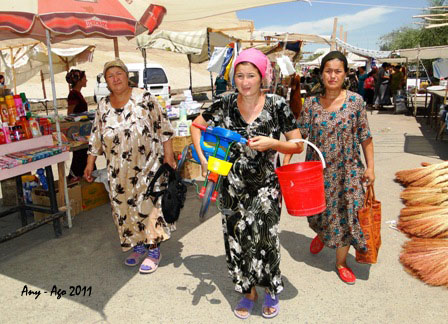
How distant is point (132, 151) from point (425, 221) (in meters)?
2.96

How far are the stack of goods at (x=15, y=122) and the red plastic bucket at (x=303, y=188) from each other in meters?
2.76

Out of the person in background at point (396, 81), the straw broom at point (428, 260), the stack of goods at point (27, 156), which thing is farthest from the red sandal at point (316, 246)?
the person in background at point (396, 81)

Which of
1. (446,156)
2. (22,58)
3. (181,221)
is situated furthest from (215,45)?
(181,221)

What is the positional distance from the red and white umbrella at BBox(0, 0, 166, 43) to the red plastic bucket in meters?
2.35

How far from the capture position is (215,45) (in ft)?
32.8

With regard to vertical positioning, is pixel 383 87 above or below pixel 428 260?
above

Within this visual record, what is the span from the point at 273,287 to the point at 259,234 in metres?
0.40

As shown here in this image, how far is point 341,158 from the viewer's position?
2.78m

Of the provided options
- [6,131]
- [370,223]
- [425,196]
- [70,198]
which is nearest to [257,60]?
[370,223]

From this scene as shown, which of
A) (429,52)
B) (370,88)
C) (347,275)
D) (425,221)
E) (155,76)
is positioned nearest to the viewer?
(347,275)

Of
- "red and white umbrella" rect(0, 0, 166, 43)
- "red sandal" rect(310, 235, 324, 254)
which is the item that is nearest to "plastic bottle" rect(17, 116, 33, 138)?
"red and white umbrella" rect(0, 0, 166, 43)

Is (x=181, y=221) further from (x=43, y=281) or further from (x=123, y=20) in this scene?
(x=123, y=20)

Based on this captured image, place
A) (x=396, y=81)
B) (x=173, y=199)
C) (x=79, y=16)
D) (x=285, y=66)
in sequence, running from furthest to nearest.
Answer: (x=396, y=81)
(x=285, y=66)
(x=79, y=16)
(x=173, y=199)

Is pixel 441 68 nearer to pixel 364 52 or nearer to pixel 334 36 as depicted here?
pixel 334 36
